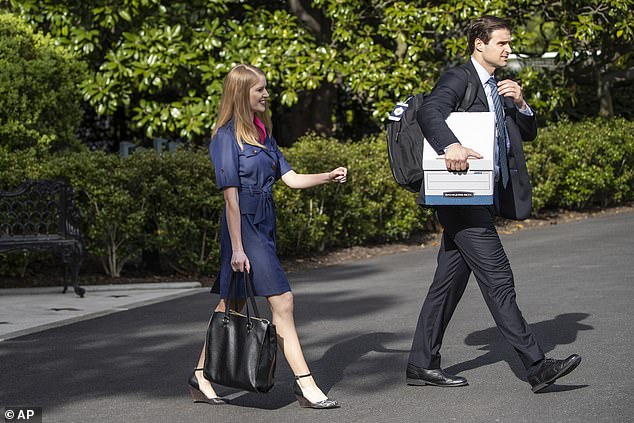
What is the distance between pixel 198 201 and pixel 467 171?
6191 millimetres

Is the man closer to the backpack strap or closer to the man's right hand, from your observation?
the backpack strap

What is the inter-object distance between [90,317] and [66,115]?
14.5ft

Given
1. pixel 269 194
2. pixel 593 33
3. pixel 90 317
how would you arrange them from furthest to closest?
1. pixel 593 33
2. pixel 90 317
3. pixel 269 194

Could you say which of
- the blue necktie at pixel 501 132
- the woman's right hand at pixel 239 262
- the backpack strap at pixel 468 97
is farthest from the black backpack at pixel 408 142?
the woman's right hand at pixel 239 262

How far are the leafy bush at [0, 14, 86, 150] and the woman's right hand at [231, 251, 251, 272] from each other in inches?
280

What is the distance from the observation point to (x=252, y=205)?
18.6 ft

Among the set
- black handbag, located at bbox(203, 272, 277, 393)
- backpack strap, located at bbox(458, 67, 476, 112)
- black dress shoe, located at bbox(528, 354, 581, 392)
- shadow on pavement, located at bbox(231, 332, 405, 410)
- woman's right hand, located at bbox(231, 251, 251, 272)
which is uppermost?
backpack strap, located at bbox(458, 67, 476, 112)

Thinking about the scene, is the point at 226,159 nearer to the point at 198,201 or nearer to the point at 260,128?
the point at 260,128

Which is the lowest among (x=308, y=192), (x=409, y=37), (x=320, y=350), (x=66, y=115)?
A: (x=320, y=350)

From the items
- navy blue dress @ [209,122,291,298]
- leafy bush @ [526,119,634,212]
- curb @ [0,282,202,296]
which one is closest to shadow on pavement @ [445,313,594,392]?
navy blue dress @ [209,122,291,298]

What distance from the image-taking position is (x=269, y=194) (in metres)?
5.77

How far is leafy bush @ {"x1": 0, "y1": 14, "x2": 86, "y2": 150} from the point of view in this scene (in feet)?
40.0

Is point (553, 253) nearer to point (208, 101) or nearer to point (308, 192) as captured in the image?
point (308, 192)

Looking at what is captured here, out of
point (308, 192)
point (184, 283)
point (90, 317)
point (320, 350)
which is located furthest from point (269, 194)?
point (308, 192)
